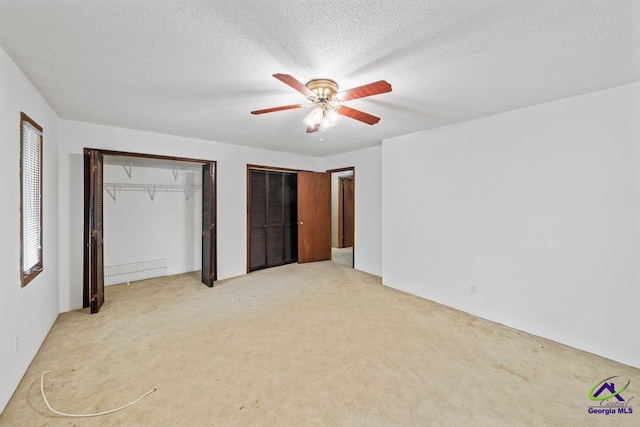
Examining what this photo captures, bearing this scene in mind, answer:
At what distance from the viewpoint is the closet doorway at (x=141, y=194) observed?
10.3 ft

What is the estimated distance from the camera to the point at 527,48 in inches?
67.8

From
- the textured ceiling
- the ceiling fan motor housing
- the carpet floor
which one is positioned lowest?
the carpet floor

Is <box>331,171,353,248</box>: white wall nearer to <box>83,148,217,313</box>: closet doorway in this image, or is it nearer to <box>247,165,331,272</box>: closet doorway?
<box>247,165,331,272</box>: closet doorway

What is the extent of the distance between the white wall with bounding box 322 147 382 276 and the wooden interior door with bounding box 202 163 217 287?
2576 mm

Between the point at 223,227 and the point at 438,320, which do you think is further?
the point at 223,227

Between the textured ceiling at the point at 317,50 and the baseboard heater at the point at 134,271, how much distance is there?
2.40 meters

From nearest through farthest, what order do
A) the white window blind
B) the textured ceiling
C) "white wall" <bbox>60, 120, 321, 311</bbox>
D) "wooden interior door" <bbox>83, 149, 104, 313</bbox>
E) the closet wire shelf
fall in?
the textured ceiling → the white window blind → "wooden interior door" <bbox>83, 149, 104, 313</bbox> → "white wall" <bbox>60, 120, 321, 311</bbox> → the closet wire shelf

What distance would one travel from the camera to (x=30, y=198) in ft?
7.64

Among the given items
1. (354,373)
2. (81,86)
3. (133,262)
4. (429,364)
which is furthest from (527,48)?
(133,262)

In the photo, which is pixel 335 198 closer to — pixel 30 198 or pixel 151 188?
pixel 151 188

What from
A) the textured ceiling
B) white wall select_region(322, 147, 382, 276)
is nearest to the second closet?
white wall select_region(322, 147, 382, 276)

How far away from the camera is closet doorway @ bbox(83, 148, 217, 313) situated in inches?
124

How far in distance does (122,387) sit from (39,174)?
7.10 ft

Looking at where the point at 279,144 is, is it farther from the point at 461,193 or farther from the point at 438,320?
the point at 438,320
